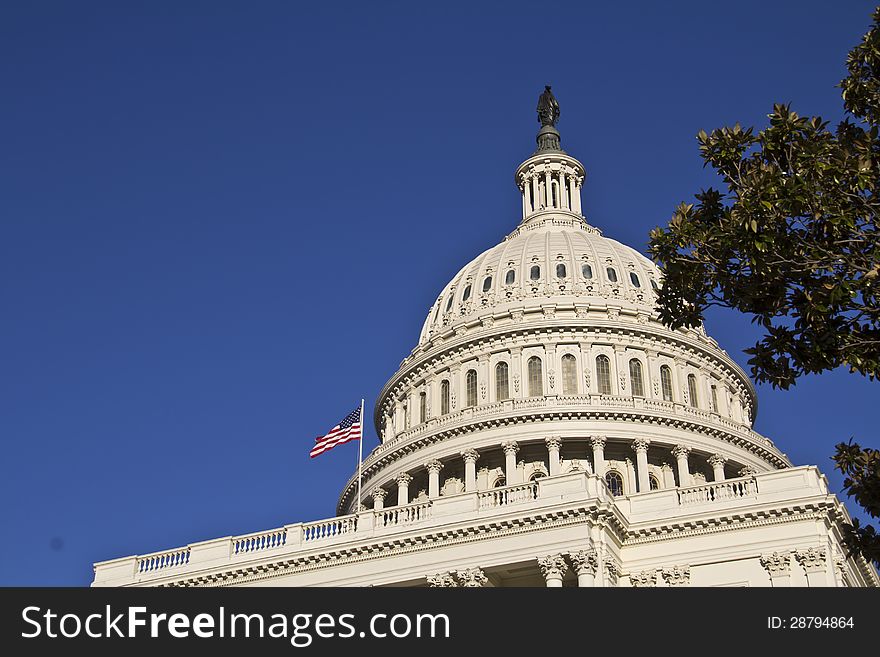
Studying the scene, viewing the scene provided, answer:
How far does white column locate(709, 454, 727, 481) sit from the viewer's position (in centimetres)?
7344

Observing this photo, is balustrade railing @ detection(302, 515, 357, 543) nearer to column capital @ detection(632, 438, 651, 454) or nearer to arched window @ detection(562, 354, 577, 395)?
column capital @ detection(632, 438, 651, 454)

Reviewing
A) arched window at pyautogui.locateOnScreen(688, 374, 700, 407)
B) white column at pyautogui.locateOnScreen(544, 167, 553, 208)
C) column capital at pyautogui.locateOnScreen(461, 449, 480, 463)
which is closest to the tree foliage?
column capital at pyautogui.locateOnScreen(461, 449, 480, 463)

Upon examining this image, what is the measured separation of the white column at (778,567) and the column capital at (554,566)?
820 cm

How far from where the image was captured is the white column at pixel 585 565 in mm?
48094

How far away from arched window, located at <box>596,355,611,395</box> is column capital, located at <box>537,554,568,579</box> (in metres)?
28.2

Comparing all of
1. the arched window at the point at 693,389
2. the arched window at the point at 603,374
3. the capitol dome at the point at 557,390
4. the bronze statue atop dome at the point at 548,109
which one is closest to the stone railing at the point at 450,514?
the capitol dome at the point at 557,390

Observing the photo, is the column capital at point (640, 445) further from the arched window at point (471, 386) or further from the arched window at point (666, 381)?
the arched window at point (471, 386)

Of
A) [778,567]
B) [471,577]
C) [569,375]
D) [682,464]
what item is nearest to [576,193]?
[569,375]

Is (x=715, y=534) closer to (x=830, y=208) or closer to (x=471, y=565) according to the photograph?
(x=471, y=565)

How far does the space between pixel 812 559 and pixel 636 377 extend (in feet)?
100
